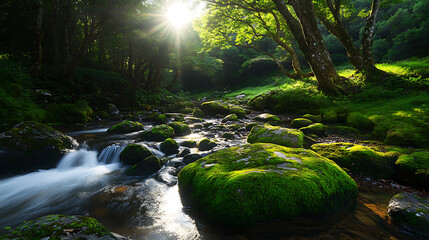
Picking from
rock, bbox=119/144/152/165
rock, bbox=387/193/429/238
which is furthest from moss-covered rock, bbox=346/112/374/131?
rock, bbox=119/144/152/165

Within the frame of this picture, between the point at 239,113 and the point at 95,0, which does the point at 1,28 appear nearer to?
the point at 95,0

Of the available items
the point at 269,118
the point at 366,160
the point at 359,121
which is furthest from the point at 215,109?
the point at 366,160

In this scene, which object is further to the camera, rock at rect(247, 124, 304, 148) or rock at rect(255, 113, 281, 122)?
rock at rect(255, 113, 281, 122)

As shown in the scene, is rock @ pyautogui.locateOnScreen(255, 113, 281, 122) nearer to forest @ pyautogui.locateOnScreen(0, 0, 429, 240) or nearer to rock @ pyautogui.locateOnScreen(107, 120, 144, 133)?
forest @ pyautogui.locateOnScreen(0, 0, 429, 240)

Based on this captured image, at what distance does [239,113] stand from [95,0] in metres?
12.2

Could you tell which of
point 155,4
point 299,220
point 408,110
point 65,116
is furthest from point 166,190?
point 155,4

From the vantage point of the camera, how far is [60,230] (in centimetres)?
208

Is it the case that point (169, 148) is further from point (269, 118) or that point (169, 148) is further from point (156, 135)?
point (269, 118)

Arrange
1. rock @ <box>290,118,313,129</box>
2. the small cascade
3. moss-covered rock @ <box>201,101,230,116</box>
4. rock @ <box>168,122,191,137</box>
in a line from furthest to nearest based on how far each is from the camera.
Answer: moss-covered rock @ <box>201,101,230,116</box> < rock @ <box>168,122,191,137</box> < rock @ <box>290,118,313,129</box> < the small cascade

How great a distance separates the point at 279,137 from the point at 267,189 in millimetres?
3236

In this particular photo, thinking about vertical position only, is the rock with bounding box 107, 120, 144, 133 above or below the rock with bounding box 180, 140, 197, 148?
above

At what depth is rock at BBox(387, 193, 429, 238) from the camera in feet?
8.61

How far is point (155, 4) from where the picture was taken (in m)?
19.6

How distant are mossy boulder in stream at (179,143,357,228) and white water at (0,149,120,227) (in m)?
2.29
